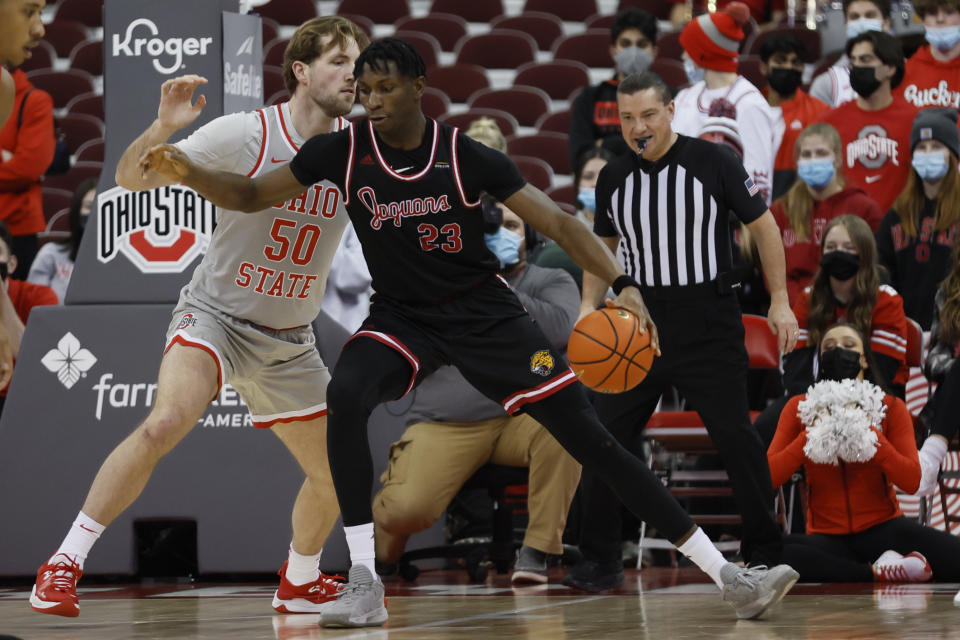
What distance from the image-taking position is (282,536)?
247 inches

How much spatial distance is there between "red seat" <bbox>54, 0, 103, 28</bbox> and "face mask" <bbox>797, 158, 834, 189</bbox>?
8.41 meters

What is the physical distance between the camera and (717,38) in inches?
329

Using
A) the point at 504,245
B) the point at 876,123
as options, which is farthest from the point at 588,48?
the point at 504,245

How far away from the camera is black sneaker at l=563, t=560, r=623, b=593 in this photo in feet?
18.8

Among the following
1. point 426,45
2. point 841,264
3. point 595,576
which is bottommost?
point 595,576

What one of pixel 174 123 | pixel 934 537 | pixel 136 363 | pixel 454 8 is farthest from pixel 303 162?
pixel 454 8

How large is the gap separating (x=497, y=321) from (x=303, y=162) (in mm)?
801

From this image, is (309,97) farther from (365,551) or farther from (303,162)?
(365,551)

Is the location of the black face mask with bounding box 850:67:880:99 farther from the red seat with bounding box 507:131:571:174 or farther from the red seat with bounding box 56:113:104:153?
the red seat with bounding box 56:113:104:153

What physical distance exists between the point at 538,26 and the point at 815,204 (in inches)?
229

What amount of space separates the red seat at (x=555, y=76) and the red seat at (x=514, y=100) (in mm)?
398

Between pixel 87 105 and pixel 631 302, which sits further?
pixel 87 105

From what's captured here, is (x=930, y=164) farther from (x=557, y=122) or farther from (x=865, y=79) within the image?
(x=557, y=122)

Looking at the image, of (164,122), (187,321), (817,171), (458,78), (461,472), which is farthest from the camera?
(458,78)
